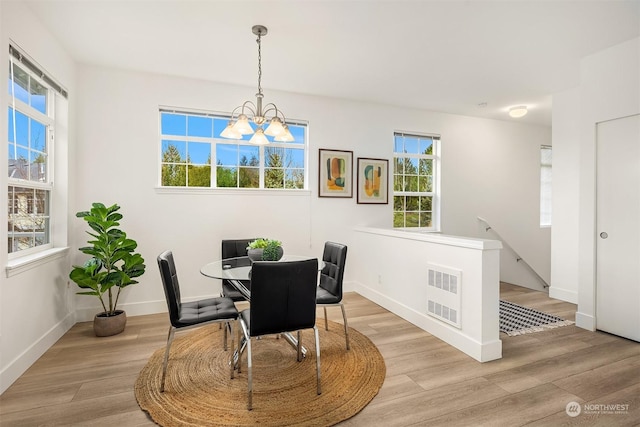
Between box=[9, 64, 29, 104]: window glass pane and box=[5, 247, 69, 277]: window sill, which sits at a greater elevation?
box=[9, 64, 29, 104]: window glass pane

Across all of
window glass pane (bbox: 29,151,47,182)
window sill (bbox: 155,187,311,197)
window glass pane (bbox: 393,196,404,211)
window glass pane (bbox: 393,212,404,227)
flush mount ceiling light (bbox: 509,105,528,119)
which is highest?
flush mount ceiling light (bbox: 509,105,528,119)

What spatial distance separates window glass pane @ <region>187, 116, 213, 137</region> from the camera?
4.02 meters

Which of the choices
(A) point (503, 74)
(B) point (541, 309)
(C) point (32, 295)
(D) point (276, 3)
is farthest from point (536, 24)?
(C) point (32, 295)

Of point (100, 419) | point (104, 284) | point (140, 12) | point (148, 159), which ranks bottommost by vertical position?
point (100, 419)

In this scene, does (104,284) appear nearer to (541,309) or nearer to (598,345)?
(598,345)

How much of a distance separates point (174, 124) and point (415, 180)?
3.61 m

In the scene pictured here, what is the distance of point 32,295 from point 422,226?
4.86 m

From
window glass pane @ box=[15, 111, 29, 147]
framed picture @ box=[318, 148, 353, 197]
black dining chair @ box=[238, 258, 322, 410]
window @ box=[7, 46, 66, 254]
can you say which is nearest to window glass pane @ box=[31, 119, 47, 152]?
window @ box=[7, 46, 66, 254]

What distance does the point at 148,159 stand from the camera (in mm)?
3779

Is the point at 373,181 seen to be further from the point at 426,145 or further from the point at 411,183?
the point at 426,145

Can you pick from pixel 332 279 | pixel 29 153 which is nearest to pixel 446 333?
pixel 332 279

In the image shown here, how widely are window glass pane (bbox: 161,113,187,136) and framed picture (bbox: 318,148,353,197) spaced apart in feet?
5.82

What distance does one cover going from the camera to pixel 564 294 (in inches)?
170

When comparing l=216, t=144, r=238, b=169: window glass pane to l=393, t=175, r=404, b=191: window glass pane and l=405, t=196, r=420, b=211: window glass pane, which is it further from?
l=405, t=196, r=420, b=211: window glass pane
